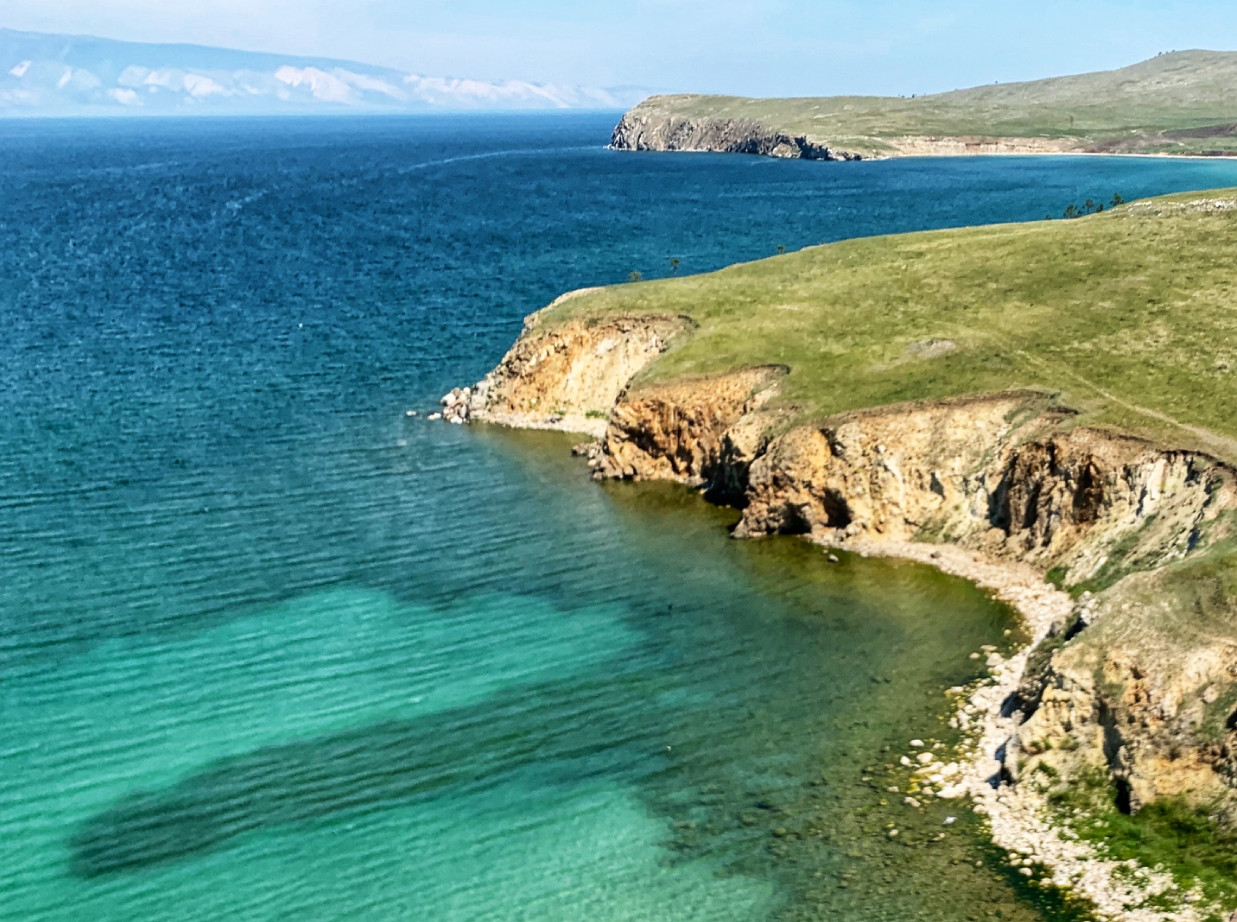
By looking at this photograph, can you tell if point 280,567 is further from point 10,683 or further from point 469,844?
point 469,844

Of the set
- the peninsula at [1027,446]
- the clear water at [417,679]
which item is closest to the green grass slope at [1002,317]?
the peninsula at [1027,446]

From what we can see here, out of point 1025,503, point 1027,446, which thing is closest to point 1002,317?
point 1027,446

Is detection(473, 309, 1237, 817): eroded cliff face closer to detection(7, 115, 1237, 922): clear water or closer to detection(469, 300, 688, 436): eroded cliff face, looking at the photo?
detection(469, 300, 688, 436): eroded cliff face

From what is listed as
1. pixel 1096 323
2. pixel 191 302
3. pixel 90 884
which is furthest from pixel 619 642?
pixel 191 302

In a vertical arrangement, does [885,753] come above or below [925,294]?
below

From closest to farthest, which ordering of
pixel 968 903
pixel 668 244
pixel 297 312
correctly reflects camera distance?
1. pixel 968 903
2. pixel 297 312
3. pixel 668 244

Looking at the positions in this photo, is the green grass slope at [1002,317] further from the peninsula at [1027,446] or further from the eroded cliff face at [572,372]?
the eroded cliff face at [572,372]
